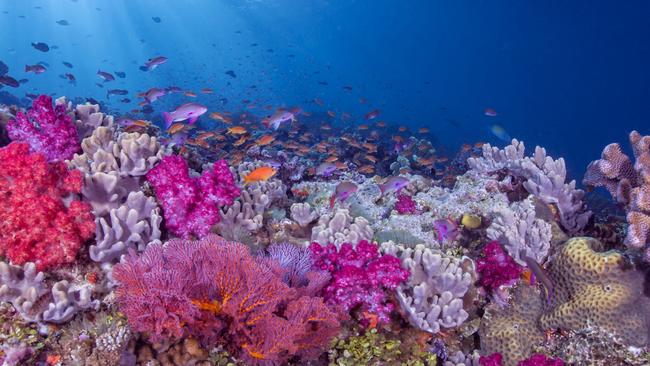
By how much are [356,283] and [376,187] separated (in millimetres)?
4195

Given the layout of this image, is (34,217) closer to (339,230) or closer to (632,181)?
(339,230)

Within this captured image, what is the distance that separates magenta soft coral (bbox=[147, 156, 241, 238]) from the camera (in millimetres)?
4168

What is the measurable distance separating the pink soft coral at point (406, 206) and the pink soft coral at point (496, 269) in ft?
6.56

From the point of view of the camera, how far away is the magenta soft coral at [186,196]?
4.17m

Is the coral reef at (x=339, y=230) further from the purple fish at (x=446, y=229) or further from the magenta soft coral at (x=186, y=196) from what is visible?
the magenta soft coral at (x=186, y=196)

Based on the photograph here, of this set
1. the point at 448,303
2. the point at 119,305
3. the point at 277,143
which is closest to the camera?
the point at 119,305

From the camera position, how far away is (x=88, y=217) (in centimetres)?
357

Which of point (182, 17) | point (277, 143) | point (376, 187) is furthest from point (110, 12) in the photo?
point (376, 187)

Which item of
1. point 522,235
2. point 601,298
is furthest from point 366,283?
point 601,298

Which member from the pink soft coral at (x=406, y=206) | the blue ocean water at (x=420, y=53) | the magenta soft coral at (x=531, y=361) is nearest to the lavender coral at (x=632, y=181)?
the magenta soft coral at (x=531, y=361)

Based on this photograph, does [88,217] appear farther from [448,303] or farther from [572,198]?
[572,198]

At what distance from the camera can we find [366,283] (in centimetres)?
379

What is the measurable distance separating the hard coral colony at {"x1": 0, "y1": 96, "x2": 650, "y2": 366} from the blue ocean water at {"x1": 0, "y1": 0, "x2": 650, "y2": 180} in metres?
65.8

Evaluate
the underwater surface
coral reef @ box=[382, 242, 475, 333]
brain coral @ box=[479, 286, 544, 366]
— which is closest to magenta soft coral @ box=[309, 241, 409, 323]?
the underwater surface
